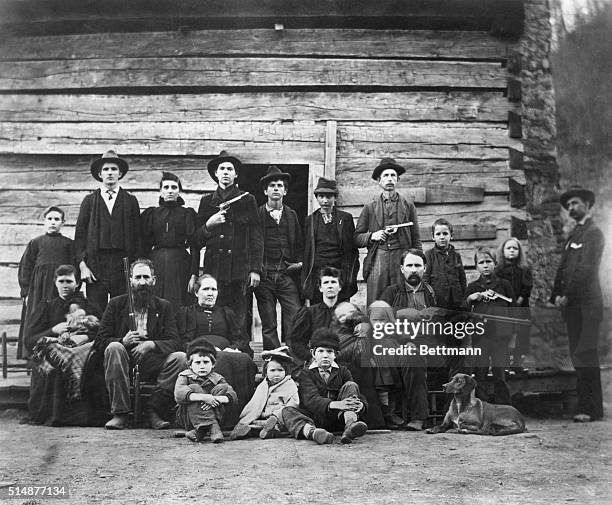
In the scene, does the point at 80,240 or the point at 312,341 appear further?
the point at 80,240

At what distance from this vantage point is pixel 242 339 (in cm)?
483

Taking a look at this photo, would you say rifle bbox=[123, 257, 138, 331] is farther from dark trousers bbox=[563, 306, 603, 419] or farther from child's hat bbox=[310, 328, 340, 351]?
dark trousers bbox=[563, 306, 603, 419]

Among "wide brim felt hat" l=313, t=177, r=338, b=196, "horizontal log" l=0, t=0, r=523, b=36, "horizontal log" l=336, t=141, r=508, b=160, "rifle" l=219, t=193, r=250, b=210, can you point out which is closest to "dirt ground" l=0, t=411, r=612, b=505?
"rifle" l=219, t=193, r=250, b=210

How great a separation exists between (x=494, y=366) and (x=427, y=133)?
2.14m

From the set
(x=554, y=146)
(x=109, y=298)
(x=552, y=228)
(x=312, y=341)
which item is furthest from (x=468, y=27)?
(x=109, y=298)

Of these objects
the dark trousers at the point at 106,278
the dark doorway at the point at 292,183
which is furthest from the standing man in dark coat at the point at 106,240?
the dark doorway at the point at 292,183

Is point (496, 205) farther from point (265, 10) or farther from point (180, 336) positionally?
point (180, 336)

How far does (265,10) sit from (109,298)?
108 inches

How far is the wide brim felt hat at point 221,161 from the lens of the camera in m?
5.34

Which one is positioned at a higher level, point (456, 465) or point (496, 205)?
point (496, 205)

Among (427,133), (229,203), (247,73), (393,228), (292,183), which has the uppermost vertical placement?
(247,73)

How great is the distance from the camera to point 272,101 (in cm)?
622

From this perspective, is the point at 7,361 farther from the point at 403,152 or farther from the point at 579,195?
the point at 579,195

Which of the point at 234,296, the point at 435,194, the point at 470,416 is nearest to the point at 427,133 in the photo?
the point at 435,194
